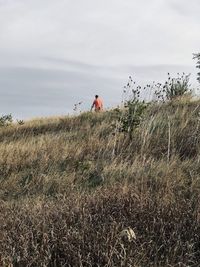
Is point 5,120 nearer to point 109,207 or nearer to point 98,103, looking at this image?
point 98,103

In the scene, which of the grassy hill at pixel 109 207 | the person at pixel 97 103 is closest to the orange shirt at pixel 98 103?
the person at pixel 97 103

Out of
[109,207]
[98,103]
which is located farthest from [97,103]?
[109,207]

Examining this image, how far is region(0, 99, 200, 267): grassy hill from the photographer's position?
15.3 ft

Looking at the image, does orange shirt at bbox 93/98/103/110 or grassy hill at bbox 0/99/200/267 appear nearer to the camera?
grassy hill at bbox 0/99/200/267

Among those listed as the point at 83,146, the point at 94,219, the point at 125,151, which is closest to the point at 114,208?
the point at 94,219

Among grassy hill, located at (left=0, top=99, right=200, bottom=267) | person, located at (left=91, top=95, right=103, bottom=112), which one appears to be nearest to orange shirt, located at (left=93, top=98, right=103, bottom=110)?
person, located at (left=91, top=95, right=103, bottom=112)

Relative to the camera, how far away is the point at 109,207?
18.1 feet

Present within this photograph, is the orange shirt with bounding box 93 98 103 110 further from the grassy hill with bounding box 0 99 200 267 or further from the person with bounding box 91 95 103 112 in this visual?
the grassy hill with bounding box 0 99 200 267

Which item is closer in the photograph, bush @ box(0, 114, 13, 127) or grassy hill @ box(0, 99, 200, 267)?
grassy hill @ box(0, 99, 200, 267)

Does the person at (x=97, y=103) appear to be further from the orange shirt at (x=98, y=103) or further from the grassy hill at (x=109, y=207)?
the grassy hill at (x=109, y=207)

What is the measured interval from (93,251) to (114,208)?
916 mm

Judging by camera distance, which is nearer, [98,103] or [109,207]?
[109,207]

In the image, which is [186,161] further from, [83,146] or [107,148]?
[83,146]

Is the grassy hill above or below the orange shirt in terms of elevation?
below
